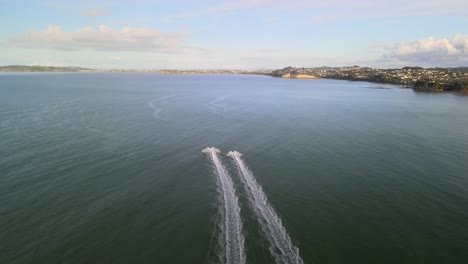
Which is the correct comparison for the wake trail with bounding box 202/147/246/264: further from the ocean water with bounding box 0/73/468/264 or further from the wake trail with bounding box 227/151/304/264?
the wake trail with bounding box 227/151/304/264

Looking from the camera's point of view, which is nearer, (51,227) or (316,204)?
(51,227)

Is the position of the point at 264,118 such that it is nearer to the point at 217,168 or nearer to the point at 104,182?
the point at 217,168

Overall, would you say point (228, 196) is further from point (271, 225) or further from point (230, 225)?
point (271, 225)

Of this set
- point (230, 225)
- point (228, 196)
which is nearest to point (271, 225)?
point (230, 225)

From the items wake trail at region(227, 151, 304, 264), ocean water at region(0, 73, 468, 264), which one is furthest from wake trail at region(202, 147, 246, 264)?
wake trail at region(227, 151, 304, 264)

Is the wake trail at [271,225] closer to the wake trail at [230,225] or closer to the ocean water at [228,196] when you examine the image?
the ocean water at [228,196]

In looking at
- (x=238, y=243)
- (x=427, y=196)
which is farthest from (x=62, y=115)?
(x=427, y=196)
